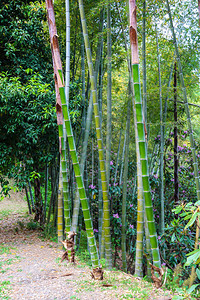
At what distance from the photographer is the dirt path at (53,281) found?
2.31m

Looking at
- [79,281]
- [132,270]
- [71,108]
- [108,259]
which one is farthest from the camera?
[132,270]

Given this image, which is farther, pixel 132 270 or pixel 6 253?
pixel 132 270

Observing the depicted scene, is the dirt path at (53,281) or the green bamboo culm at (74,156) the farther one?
the green bamboo culm at (74,156)

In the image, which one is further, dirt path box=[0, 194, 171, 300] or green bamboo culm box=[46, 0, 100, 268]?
green bamboo culm box=[46, 0, 100, 268]

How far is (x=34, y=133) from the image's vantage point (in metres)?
4.04

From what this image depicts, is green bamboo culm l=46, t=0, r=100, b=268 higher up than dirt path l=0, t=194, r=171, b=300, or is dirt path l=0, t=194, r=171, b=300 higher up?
green bamboo culm l=46, t=0, r=100, b=268

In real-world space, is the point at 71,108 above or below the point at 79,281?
above

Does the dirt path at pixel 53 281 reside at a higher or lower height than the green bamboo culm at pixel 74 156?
lower

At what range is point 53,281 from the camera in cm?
264

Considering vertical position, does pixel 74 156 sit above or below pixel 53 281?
above

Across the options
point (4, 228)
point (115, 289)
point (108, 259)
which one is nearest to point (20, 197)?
point (4, 228)

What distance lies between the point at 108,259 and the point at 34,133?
202 cm

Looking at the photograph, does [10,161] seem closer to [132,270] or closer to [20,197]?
[132,270]

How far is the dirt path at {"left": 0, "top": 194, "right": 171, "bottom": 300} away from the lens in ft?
7.59
